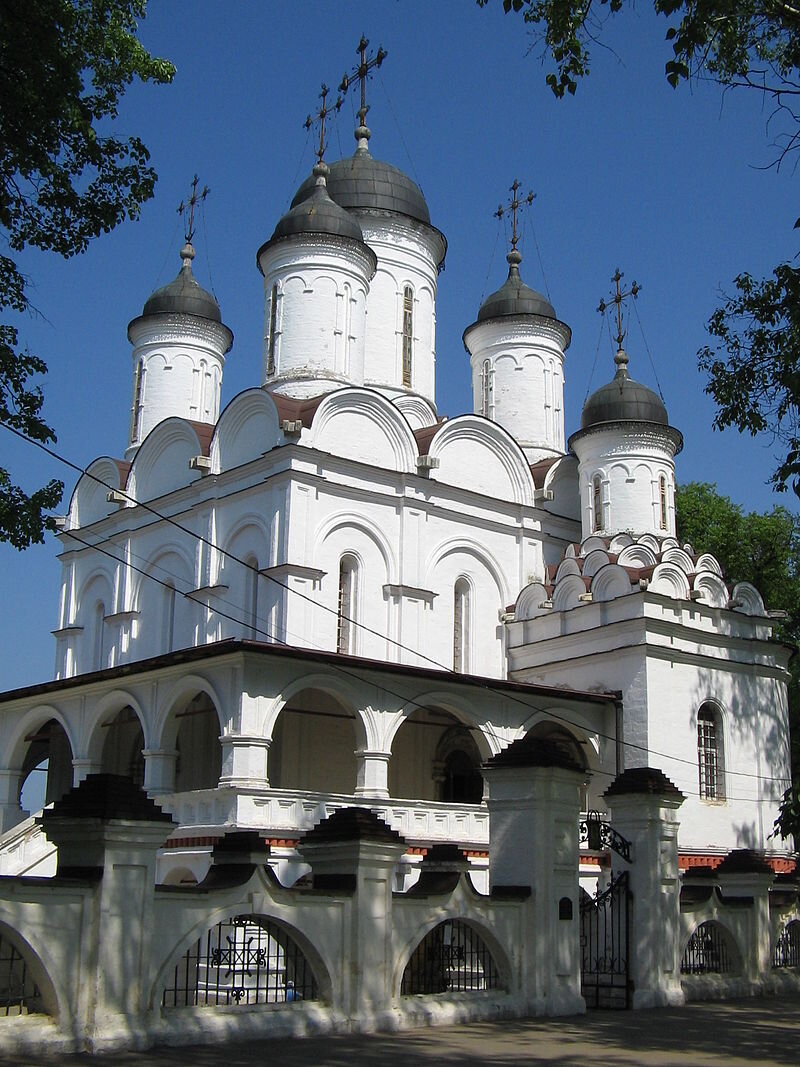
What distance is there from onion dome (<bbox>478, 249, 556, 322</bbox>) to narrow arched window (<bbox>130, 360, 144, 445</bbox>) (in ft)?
27.4

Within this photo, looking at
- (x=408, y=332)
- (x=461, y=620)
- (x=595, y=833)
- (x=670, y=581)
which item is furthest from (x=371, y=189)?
(x=595, y=833)

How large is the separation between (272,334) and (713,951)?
16074 millimetres

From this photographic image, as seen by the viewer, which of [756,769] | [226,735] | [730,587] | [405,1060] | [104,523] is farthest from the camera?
[104,523]

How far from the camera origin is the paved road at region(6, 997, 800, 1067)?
8.73m

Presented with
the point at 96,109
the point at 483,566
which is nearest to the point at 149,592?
the point at 483,566

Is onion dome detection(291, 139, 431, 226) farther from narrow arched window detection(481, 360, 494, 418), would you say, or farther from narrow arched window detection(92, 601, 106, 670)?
narrow arched window detection(92, 601, 106, 670)

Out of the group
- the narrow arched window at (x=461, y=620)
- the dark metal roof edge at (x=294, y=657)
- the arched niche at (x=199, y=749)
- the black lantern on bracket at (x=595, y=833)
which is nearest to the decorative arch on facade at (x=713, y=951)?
the black lantern on bracket at (x=595, y=833)

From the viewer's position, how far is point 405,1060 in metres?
8.84

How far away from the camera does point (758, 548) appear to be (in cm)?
3303

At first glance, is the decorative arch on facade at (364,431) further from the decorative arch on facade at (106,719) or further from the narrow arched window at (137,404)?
the narrow arched window at (137,404)

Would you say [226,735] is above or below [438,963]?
above

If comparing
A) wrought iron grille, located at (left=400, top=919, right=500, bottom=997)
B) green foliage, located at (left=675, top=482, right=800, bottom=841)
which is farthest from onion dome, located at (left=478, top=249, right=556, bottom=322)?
wrought iron grille, located at (left=400, top=919, right=500, bottom=997)

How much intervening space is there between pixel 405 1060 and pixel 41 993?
102 inches

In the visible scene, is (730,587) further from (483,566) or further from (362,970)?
(362,970)
